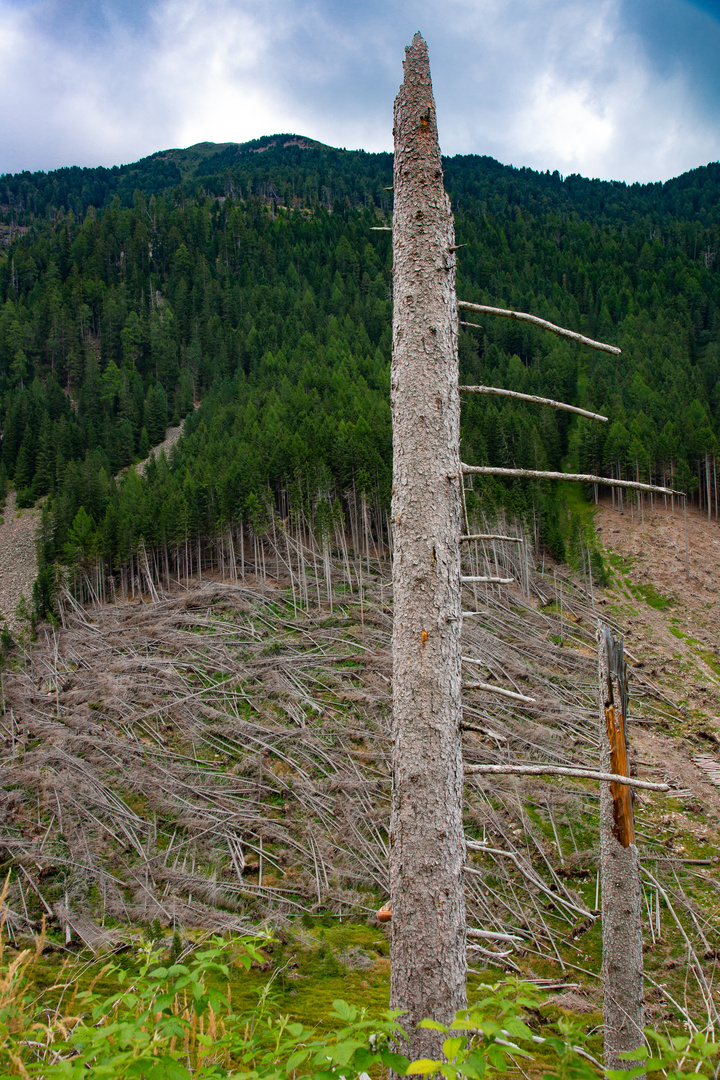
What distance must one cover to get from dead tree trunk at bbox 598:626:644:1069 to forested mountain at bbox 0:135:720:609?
2920cm

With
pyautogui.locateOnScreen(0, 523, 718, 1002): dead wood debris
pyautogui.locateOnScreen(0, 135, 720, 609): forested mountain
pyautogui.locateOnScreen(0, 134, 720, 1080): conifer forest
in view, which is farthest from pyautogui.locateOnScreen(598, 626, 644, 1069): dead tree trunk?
pyautogui.locateOnScreen(0, 135, 720, 609): forested mountain

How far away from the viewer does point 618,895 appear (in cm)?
604

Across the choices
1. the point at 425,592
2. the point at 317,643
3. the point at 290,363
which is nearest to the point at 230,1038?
the point at 425,592

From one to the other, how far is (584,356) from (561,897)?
67.4 meters

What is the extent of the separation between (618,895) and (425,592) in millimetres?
4581

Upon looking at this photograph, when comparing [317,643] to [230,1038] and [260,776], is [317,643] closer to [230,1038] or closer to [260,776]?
[260,776]

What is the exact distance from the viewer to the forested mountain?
1533 inches

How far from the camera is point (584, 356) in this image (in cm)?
6981

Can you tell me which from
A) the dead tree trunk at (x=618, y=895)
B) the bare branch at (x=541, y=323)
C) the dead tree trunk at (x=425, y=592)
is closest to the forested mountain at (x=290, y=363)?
the dead tree trunk at (x=618, y=895)

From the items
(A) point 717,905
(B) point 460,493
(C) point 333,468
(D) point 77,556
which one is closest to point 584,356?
(C) point 333,468

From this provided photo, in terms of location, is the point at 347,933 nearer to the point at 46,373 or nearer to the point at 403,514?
the point at 403,514

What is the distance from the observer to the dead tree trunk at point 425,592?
11.0 ft

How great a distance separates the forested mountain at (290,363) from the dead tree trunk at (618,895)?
29198mm

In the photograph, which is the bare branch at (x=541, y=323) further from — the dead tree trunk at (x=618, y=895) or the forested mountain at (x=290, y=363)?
the forested mountain at (x=290, y=363)
